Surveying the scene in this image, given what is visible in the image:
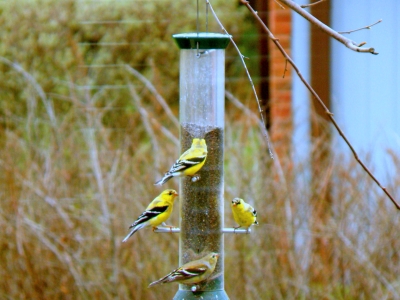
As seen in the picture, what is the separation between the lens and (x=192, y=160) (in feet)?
10.5

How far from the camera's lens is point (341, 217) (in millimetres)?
4852

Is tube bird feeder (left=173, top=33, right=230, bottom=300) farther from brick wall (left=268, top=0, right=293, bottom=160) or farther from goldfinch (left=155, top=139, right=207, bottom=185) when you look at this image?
brick wall (left=268, top=0, right=293, bottom=160)

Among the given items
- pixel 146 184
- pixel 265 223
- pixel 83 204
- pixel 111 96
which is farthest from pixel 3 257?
pixel 111 96

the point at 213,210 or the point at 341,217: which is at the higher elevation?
the point at 213,210

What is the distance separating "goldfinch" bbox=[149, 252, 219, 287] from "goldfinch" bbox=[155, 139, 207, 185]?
1.22 ft

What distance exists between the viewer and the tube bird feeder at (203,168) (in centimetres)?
342

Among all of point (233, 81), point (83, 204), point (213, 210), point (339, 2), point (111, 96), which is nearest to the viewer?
point (213, 210)

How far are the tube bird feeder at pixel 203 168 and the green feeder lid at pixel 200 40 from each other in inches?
3.1

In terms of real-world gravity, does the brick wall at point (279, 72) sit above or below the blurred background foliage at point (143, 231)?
above

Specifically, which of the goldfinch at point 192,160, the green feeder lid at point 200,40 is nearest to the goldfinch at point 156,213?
the goldfinch at point 192,160

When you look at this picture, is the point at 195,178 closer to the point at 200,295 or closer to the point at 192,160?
the point at 192,160

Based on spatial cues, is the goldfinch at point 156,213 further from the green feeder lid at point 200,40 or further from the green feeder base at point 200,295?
the green feeder lid at point 200,40

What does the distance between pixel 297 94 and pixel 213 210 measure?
3.80m

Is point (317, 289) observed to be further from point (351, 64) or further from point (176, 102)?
point (176, 102)
